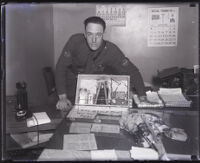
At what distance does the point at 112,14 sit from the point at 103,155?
6.96ft

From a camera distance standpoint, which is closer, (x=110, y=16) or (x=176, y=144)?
(x=176, y=144)

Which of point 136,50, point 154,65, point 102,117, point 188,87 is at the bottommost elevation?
point 102,117

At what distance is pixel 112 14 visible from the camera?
9.11 feet

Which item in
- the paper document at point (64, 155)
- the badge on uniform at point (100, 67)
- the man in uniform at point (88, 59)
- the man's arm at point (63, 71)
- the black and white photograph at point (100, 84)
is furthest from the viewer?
the badge on uniform at point (100, 67)

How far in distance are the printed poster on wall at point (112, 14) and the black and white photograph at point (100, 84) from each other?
1 centimetres

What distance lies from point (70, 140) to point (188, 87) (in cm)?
112

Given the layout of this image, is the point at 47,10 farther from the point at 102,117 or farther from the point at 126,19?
the point at 102,117

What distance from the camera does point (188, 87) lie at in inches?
70.7

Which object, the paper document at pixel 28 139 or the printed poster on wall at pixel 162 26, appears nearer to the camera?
the paper document at pixel 28 139

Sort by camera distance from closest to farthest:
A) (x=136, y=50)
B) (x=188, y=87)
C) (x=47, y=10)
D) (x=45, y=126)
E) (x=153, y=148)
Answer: (x=153, y=148) → (x=45, y=126) → (x=188, y=87) → (x=47, y=10) → (x=136, y=50)

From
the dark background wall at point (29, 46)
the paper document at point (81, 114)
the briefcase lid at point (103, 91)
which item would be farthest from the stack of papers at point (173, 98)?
the dark background wall at point (29, 46)

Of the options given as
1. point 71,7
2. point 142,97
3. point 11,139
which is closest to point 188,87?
point 142,97

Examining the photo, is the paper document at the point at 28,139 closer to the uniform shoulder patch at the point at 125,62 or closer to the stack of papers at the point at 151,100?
the stack of papers at the point at 151,100

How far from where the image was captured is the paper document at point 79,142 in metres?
1.04
